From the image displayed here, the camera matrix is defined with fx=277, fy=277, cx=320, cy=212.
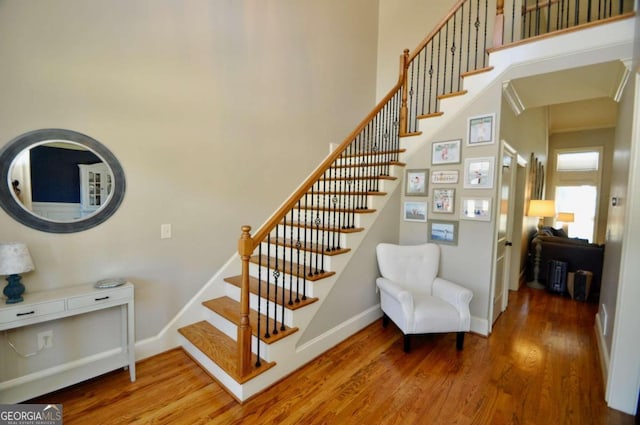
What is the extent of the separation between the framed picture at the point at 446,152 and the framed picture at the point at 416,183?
181 mm

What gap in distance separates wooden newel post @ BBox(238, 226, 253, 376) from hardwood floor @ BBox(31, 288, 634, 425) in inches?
11.0

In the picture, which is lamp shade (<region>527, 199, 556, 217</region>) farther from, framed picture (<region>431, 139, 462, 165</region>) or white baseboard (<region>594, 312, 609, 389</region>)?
framed picture (<region>431, 139, 462, 165</region>)

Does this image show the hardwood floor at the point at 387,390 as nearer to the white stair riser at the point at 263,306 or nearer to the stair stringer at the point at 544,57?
the white stair riser at the point at 263,306

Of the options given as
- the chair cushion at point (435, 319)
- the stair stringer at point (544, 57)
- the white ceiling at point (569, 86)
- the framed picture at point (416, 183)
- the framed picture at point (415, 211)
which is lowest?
the chair cushion at point (435, 319)

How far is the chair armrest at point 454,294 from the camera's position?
102 inches

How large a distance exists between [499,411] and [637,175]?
5.92 feet

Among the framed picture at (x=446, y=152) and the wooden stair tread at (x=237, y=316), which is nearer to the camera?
the wooden stair tread at (x=237, y=316)

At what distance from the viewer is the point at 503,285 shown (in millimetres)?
3592

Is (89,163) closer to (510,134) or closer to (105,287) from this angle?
(105,287)

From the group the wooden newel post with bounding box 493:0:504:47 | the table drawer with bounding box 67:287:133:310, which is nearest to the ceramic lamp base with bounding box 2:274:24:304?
the table drawer with bounding box 67:287:133:310

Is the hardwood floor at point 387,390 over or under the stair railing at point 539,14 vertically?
under

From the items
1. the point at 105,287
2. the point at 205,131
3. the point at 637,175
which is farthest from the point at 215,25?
the point at 637,175

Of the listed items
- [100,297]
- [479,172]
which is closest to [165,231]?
[100,297]

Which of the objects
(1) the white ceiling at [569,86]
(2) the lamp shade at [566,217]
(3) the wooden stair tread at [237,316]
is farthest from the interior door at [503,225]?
(2) the lamp shade at [566,217]
